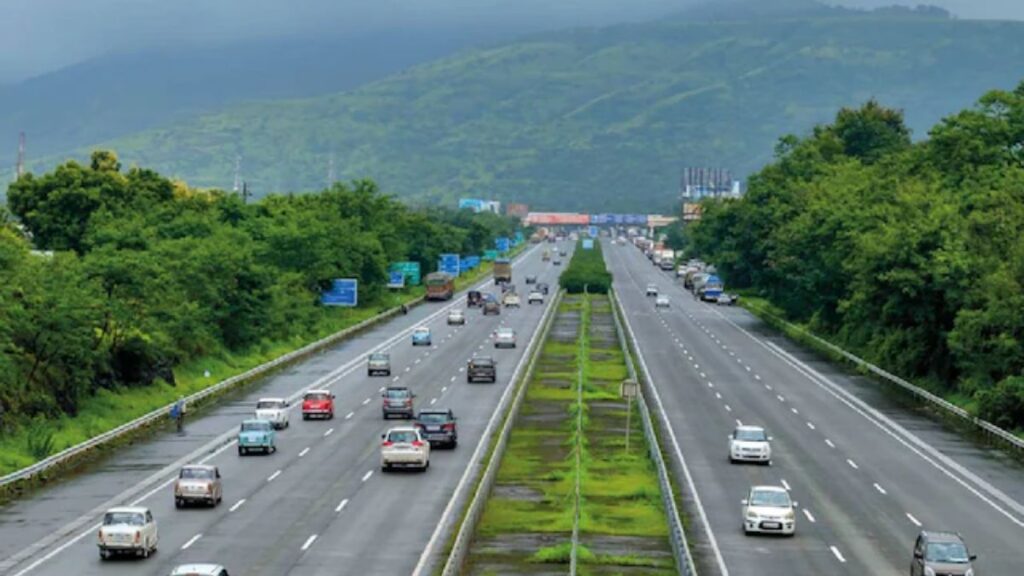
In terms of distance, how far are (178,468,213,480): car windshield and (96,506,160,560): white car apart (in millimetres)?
8595

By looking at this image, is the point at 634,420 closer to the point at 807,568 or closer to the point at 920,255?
the point at 920,255

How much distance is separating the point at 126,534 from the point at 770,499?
1747 cm

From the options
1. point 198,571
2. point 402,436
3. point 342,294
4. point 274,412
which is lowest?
point 274,412

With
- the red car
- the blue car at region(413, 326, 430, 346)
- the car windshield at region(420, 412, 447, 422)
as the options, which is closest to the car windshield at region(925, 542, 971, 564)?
the car windshield at region(420, 412, 447, 422)

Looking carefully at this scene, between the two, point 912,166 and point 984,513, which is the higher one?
point 912,166

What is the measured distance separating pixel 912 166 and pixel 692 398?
2414 inches

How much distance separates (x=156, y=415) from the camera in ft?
260

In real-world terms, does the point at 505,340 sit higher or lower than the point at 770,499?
lower

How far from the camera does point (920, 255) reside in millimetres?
99562

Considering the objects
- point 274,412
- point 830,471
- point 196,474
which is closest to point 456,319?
point 274,412

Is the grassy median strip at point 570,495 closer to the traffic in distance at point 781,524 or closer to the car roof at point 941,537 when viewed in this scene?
the traffic in distance at point 781,524

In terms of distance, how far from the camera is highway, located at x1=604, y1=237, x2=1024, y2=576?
48.2 meters

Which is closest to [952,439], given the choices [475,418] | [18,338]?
[475,418]

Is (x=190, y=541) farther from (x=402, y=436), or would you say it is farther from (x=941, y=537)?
(x=941, y=537)
